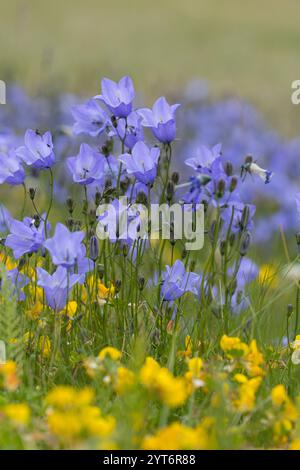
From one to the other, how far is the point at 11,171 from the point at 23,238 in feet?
0.94

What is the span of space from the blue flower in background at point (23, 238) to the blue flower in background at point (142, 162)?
1.10 ft

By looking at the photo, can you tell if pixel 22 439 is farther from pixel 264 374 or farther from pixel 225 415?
pixel 264 374

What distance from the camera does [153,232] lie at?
2.71 metres

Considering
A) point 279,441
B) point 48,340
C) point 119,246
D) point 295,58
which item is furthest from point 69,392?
point 295,58

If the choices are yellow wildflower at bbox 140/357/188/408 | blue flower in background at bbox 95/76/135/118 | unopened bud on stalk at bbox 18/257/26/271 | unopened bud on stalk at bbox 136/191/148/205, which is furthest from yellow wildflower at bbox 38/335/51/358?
blue flower in background at bbox 95/76/135/118

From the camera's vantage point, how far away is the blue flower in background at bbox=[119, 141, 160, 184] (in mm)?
2547

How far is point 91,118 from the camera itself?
2.83m

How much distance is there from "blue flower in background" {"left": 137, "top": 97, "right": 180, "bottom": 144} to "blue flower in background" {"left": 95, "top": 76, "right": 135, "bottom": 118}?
5 centimetres

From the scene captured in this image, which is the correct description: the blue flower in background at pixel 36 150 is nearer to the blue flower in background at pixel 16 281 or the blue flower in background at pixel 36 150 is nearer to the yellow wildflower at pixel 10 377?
the blue flower in background at pixel 16 281

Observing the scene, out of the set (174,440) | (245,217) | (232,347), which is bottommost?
(174,440)

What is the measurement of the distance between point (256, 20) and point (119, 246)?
25.0m

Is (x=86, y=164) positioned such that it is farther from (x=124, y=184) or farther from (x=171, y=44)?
(x=171, y=44)

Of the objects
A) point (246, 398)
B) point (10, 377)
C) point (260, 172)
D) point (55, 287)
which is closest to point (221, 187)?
point (260, 172)

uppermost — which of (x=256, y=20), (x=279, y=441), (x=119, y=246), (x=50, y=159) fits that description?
(x=256, y=20)
